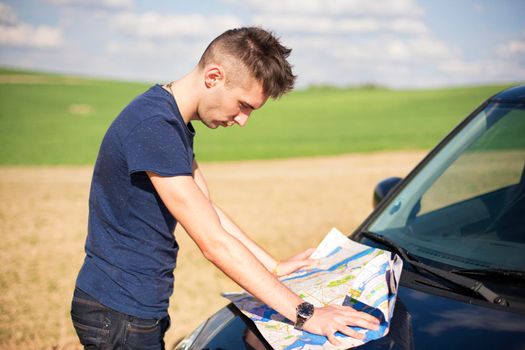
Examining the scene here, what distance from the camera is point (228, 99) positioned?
79.7 inches

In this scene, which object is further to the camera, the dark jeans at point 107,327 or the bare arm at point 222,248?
the dark jeans at point 107,327

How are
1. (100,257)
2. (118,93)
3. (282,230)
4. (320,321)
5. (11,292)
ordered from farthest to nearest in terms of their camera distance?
(118,93), (282,230), (11,292), (100,257), (320,321)

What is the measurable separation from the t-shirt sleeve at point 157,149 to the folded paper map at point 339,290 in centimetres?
65

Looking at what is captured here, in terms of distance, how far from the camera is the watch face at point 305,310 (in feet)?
6.02

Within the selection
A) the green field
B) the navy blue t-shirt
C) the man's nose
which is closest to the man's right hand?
the navy blue t-shirt

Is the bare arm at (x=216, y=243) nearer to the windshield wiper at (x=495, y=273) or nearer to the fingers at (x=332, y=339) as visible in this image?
the fingers at (x=332, y=339)

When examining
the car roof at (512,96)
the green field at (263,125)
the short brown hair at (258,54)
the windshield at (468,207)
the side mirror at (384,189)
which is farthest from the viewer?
the green field at (263,125)

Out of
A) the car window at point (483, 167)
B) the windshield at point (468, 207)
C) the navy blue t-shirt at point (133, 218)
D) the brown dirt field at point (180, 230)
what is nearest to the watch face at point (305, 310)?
the navy blue t-shirt at point (133, 218)

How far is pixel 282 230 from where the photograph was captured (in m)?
8.23

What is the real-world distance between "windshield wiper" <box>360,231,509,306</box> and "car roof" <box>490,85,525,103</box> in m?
1.06

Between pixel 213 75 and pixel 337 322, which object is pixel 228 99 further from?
pixel 337 322

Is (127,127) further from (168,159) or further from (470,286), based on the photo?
(470,286)

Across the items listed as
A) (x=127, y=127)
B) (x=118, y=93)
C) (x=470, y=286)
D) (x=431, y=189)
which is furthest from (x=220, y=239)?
(x=118, y=93)

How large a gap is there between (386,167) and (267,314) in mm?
13271
